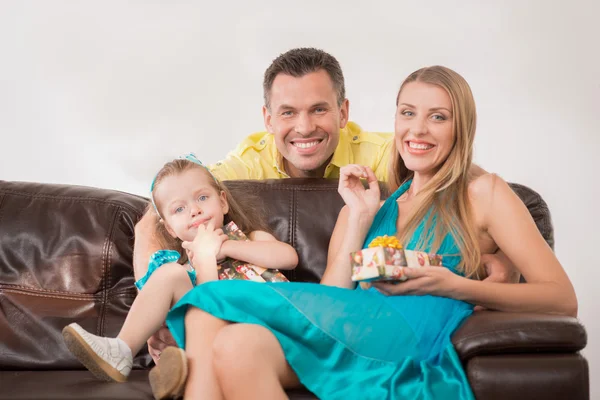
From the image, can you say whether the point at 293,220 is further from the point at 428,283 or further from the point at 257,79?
the point at 257,79

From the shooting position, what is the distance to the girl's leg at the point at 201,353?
1948 mm

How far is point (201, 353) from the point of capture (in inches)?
79.6

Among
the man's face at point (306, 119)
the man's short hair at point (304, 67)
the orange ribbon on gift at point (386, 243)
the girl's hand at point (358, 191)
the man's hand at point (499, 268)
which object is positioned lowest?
the man's hand at point (499, 268)

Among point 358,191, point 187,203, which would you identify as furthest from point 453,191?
point 187,203

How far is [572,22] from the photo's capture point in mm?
3934

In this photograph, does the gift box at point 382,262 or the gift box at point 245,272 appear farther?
the gift box at point 245,272

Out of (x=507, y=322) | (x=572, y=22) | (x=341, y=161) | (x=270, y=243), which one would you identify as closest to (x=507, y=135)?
(x=572, y=22)

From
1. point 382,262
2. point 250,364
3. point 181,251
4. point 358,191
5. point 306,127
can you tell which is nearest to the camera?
point 250,364

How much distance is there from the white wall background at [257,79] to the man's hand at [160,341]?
69.4 inches

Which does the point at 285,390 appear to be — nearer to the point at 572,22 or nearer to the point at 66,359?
the point at 66,359

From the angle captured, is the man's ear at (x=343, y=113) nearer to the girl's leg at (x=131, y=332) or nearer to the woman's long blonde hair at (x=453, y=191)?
the woman's long blonde hair at (x=453, y=191)

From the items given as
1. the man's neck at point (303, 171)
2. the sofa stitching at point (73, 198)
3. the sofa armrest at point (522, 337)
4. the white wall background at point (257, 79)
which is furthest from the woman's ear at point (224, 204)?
the white wall background at point (257, 79)

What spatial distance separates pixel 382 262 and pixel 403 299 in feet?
0.66

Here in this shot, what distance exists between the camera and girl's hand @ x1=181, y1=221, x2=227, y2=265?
2438 millimetres
